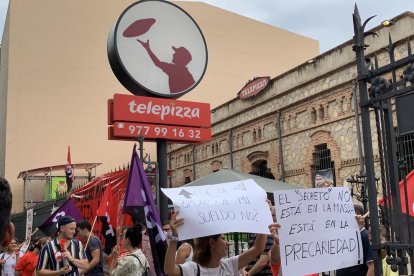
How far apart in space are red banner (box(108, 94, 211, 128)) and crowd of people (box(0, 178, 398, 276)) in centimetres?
211

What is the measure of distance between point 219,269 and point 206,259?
0.41ft

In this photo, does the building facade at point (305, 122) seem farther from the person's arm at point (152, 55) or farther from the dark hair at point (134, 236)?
the dark hair at point (134, 236)

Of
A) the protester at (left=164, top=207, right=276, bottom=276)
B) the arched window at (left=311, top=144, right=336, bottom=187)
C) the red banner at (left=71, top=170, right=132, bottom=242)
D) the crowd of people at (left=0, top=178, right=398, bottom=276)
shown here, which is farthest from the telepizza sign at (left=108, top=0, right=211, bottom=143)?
the arched window at (left=311, top=144, right=336, bottom=187)

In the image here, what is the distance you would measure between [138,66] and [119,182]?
2.19 metres

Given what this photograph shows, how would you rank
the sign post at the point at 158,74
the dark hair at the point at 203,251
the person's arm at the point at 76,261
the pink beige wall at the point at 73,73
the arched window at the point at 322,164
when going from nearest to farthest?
the dark hair at the point at 203,251 → the person's arm at the point at 76,261 → the sign post at the point at 158,74 → the arched window at the point at 322,164 → the pink beige wall at the point at 73,73

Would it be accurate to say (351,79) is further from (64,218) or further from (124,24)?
(64,218)

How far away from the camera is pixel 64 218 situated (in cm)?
609

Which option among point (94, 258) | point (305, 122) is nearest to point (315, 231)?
point (94, 258)

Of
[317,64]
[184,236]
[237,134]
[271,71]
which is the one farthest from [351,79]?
[271,71]

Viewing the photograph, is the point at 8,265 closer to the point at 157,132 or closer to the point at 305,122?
the point at 157,132

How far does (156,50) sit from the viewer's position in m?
9.28

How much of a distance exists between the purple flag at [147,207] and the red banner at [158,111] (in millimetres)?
3253

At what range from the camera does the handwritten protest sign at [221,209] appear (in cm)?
350

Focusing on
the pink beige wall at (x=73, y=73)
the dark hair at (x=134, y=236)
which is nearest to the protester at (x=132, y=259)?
the dark hair at (x=134, y=236)
